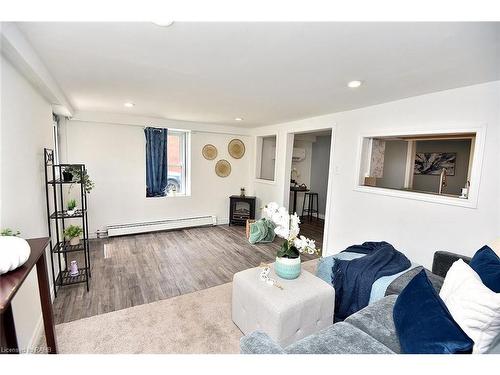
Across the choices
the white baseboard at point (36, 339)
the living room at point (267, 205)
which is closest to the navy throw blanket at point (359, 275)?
the living room at point (267, 205)

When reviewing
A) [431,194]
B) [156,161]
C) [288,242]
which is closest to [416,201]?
[431,194]

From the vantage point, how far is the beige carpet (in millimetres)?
1753

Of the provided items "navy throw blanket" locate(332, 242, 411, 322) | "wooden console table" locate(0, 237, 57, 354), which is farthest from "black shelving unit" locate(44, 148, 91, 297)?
"navy throw blanket" locate(332, 242, 411, 322)

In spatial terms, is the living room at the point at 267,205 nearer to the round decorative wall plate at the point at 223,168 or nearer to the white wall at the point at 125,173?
the white wall at the point at 125,173

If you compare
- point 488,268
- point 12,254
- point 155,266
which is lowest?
point 155,266

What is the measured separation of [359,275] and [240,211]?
11.4ft

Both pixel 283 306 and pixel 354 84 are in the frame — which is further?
pixel 354 84

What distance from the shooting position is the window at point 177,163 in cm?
487

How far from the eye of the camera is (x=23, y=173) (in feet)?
5.78

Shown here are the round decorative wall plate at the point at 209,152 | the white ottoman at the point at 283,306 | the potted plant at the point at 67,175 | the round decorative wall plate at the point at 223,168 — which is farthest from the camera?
the round decorative wall plate at the point at 223,168

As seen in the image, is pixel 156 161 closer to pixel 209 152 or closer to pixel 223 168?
pixel 209 152

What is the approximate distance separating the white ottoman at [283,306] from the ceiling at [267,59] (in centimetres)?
172

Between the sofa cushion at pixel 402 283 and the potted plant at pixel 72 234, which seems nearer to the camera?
the sofa cushion at pixel 402 283
